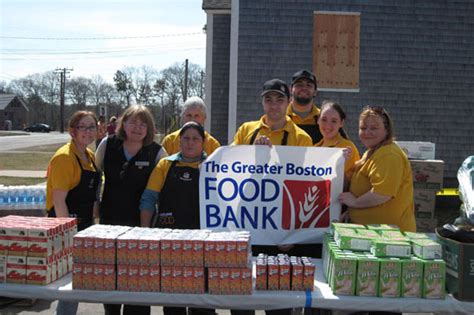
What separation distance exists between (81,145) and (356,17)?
8.67 meters

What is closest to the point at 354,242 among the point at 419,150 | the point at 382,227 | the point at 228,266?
the point at 382,227

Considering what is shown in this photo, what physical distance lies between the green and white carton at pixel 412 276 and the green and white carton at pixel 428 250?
0.06 metres

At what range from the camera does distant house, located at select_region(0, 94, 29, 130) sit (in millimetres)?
95938

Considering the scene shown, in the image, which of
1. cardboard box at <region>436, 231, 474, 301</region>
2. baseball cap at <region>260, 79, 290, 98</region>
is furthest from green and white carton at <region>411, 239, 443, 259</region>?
baseball cap at <region>260, 79, 290, 98</region>

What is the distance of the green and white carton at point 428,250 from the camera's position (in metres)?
3.17

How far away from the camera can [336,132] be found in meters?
4.39

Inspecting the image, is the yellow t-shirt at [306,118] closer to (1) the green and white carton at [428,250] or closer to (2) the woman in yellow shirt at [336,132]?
(2) the woman in yellow shirt at [336,132]

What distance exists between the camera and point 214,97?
12617 millimetres

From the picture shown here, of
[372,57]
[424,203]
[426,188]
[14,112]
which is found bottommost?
[424,203]

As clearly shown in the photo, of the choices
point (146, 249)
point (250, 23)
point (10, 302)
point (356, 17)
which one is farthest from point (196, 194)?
point (356, 17)

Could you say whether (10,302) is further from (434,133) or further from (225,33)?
(434,133)

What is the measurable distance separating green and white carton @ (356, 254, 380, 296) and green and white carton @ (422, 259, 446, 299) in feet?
0.98

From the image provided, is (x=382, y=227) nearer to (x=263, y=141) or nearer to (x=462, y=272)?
(x=462, y=272)

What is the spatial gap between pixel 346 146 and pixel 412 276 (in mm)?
1481
